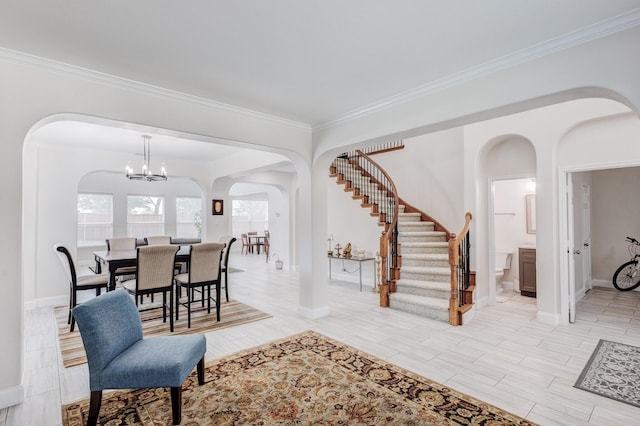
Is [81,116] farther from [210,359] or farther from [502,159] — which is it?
[502,159]

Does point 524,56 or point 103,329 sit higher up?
point 524,56

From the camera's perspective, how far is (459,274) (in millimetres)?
4566

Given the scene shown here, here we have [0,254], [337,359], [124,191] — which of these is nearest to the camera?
[0,254]

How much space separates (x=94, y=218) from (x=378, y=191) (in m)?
8.72

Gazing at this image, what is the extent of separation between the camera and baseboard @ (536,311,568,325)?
419cm

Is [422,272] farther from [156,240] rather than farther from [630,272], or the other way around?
[156,240]

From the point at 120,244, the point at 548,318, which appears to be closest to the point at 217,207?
the point at 120,244

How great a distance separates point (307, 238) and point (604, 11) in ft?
11.9

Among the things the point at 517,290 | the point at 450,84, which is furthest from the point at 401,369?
the point at 517,290

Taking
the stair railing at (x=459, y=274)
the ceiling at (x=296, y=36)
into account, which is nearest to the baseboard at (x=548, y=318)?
the stair railing at (x=459, y=274)

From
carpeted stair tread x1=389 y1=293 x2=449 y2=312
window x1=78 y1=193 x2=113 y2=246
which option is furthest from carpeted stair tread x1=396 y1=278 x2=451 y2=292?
window x1=78 y1=193 x2=113 y2=246

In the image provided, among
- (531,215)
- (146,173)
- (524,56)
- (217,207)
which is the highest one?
(524,56)

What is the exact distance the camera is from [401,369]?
2967mm

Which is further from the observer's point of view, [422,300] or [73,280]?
[422,300]
